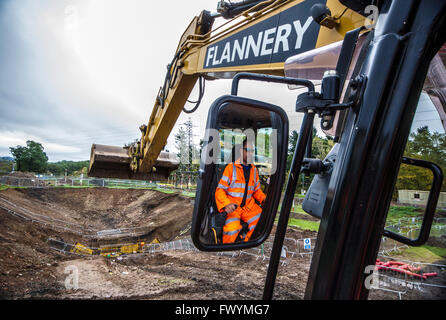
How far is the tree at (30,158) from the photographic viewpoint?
162 feet

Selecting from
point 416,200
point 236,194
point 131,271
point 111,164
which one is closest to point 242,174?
point 236,194

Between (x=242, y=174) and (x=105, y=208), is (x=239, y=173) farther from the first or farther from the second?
(x=105, y=208)

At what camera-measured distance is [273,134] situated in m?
1.30

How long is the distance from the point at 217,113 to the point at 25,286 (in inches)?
268

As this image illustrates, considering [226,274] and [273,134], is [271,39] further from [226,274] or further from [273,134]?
[226,274]

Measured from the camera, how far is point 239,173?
1759mm

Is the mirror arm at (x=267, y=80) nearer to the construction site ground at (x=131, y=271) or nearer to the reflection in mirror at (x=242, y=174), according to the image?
the reflection in mirror at (x=242, y=174)

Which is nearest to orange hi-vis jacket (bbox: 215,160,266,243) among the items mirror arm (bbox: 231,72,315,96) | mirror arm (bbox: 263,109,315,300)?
mirror arm (bbox: 263,109,315,300)

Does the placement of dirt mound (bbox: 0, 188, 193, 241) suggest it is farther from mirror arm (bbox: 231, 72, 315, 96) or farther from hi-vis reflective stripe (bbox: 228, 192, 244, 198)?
mirror arm (bbox: 231, 72, 315, 96)

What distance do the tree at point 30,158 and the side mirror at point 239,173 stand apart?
2353 inches

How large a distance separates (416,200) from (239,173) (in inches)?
38.5

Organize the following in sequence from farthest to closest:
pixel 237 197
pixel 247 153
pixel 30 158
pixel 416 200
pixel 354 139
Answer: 1. pixel 30 158
2. pixel 237 197
3. pixel 247 153
4. pixel 416 200
5. pixel 354 139

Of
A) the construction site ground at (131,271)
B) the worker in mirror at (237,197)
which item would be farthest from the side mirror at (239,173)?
the construction site ground at (131,271)

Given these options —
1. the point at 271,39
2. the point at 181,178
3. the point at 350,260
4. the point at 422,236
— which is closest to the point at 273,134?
the point at 350,260
